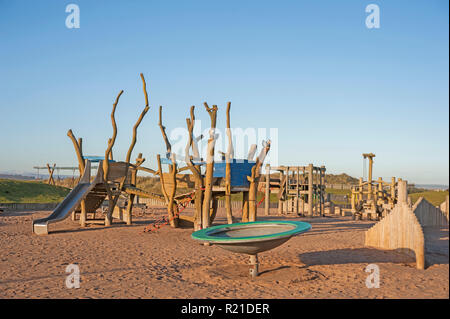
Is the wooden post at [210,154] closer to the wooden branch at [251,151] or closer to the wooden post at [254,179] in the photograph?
the wooden post at [254,179]

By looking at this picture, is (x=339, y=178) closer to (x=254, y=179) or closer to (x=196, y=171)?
(x=254, y=179)

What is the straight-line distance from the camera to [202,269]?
9172 mm

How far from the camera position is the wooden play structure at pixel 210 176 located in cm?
1348

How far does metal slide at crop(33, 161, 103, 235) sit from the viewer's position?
15.3 m

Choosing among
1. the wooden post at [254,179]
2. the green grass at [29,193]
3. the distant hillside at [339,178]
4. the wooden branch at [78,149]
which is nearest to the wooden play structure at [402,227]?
the wooden post at [254,179]

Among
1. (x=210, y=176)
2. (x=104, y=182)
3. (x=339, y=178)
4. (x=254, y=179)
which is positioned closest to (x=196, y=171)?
(x=210, y=176)

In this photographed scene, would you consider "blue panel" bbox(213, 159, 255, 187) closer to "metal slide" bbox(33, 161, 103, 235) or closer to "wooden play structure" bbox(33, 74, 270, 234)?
"wooden play structure" bbox(33, 74, 270, 234)

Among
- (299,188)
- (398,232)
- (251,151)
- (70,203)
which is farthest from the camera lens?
(299,188)

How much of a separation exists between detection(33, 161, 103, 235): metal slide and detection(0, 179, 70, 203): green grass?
16.6 m

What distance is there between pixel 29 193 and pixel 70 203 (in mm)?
21089

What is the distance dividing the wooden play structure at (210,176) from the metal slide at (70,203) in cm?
301

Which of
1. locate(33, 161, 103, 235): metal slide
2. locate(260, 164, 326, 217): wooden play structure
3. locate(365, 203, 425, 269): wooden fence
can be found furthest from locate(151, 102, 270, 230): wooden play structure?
locate(260, 164, 326, 217): wooden play structure

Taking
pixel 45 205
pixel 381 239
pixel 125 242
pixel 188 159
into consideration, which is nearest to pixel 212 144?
pixel 188 159
